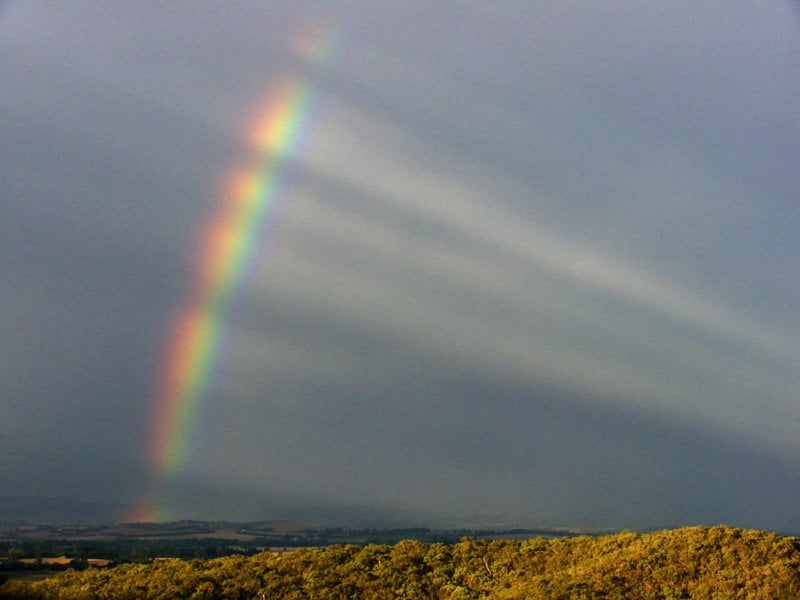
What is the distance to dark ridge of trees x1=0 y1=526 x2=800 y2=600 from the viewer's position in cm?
2269

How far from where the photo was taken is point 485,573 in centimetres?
2605

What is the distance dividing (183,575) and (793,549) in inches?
912

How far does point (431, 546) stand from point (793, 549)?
46.7 feet

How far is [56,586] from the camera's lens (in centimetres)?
2292

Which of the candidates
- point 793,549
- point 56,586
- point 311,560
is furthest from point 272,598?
point 793,549

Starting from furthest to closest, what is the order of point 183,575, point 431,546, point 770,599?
point 431,546 → point 183,575 → point 770,599

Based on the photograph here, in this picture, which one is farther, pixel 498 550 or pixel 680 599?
pixel 498 550

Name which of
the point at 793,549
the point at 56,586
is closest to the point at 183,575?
the point at 56,586

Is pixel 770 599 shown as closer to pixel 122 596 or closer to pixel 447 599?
pixel 447 599

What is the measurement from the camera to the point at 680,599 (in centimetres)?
2222

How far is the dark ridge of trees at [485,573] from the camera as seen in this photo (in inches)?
893

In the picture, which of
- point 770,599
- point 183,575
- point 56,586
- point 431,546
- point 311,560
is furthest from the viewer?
point 431,546

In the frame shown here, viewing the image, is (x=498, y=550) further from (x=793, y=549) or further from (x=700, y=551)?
(x=793, y=549)

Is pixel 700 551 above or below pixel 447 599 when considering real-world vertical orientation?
above
